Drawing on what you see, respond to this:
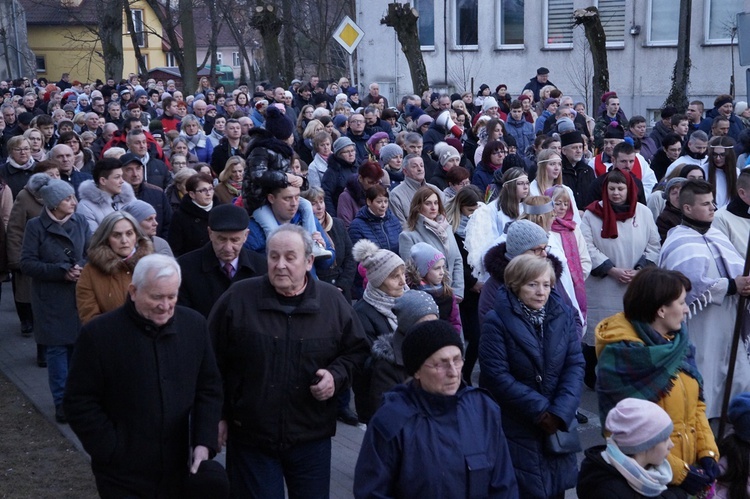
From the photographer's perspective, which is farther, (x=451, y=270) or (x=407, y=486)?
(x=451, y=270)

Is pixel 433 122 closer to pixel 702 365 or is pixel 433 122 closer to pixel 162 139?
pixel 162 139

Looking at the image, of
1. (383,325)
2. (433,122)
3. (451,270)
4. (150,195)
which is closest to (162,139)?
(433,122)

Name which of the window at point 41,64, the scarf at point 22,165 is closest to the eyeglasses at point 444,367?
the scarf at point 22,165

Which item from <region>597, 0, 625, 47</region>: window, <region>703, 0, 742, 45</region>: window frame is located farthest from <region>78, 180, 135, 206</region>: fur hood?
<region>597, 0, 625, 47</region>: window

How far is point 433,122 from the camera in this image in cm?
1520

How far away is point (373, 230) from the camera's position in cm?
851

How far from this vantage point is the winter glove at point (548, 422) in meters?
5.05

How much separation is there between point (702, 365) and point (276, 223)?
302 cm

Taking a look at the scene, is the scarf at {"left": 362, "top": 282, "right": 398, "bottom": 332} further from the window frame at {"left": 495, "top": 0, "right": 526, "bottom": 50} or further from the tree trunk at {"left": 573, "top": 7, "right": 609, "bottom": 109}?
the window frame at {"left": 495, "top": 0, "right": 526, "bottom": 50}

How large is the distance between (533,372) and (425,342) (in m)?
1.20

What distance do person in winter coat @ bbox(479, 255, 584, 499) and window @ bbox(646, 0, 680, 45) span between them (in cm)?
2534

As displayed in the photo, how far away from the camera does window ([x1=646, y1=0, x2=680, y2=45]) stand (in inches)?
1132

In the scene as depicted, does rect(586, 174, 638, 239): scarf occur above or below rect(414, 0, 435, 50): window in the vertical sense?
below

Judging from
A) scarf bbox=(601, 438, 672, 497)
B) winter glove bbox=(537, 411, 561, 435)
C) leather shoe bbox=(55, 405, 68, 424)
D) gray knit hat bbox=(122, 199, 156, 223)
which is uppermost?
gray knit hat bbox=(122, 199, 156, 223)
